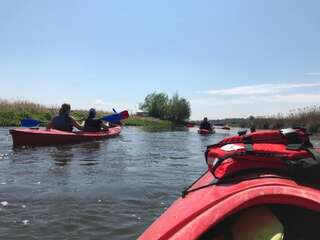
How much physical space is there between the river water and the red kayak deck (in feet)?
6.05

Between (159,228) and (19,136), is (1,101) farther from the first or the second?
(159,228)

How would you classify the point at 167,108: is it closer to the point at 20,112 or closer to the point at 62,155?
the point at 20,112

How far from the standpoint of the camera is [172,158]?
36.9ft

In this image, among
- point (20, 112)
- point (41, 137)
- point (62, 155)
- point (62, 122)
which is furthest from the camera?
point (20, 112)

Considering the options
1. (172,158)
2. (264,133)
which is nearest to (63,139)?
(172,158)

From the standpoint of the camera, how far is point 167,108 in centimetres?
6066

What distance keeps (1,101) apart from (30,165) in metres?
24.1

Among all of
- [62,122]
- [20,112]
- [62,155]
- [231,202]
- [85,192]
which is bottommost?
[85,192]

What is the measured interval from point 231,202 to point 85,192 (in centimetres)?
421

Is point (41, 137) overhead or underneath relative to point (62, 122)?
underneath

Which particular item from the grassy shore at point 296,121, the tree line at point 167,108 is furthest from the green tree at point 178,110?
the grassy shore at point 296,121

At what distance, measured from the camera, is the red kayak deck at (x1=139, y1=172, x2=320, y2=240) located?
242 cm

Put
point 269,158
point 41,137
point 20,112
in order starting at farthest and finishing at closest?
1. point 20,112
2. point 41,137
3. point 269,158

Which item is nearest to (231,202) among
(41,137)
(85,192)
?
(85,192)
